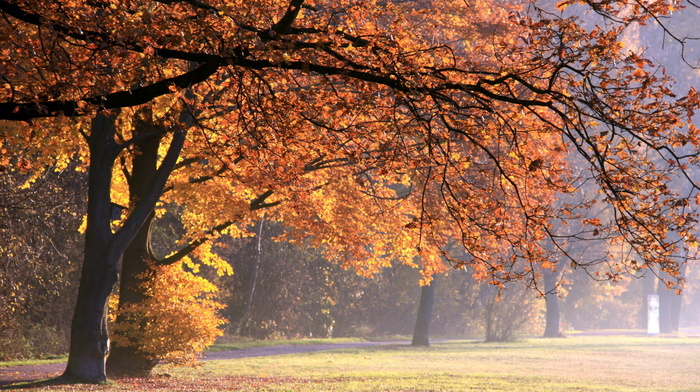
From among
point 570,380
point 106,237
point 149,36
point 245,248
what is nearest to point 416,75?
point 149,36

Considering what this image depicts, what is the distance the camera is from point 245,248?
3462 cm

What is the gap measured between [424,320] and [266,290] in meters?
6.95

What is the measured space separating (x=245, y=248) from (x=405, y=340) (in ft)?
36.3

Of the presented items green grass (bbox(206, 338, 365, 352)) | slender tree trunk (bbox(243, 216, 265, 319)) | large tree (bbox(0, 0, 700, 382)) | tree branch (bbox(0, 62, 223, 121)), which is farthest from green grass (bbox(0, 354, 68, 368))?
tree branch (bbox(0, 62, 223, 121))

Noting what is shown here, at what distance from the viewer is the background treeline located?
20641mm

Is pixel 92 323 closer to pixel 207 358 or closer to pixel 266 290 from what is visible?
pixel 207 358

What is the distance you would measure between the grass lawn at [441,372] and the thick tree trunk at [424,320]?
1733 mm

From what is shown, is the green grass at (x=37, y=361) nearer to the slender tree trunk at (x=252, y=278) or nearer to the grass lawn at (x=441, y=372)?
the grass lawn at (x=441, y=372)

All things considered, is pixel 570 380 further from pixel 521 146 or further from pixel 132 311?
pixel 521 146

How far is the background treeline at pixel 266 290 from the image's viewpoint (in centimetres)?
2064

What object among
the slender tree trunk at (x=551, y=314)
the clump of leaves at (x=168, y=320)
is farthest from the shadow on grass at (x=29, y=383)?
the slender tree trunk at (x=551, y=314)

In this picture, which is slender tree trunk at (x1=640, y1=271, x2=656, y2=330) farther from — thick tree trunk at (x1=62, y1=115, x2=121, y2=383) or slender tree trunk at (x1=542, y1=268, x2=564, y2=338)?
thick tree trunk at (x1=62, y1=115, x2=121, y2=383)

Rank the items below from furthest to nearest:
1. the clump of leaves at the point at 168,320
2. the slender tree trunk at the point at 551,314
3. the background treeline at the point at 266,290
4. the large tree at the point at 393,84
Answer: the slender tree trunk at the point at 551,314 < the background treeline at the point at 266,290 < the clump of leaves at the point at 168,320 < the large tree at the point at 393,84

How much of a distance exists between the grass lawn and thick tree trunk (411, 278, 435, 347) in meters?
1.73
